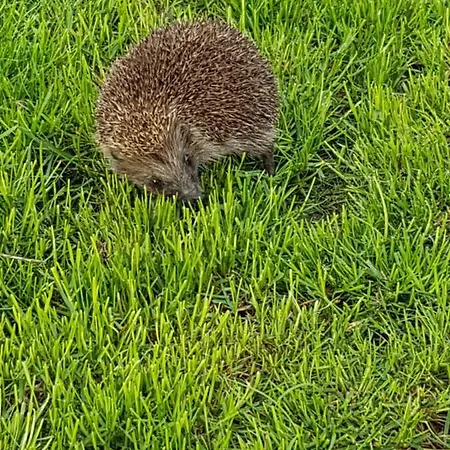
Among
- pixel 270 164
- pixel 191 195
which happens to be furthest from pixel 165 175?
pixel 270 164

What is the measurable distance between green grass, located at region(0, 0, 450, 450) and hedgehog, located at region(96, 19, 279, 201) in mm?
133

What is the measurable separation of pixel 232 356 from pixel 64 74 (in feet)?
5.94

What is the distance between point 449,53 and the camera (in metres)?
4.56

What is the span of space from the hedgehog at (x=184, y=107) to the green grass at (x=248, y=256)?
0.43 feet

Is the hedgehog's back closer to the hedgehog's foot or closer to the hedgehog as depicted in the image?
the hedgehog

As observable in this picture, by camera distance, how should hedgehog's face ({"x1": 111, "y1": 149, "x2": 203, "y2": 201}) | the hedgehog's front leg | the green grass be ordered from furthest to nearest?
the hedgehog's front leg, hedgehog's face ({"x1": 111, "y1": 149, "x2": 203, "y2": 201}), the green grass

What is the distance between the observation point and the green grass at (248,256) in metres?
3.07

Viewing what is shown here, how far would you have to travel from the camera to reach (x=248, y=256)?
3.62 metres

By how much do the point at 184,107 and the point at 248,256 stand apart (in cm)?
76

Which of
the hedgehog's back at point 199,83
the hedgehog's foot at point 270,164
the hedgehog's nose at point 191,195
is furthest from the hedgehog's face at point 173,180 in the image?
the hedgehog's foot at point 270,164

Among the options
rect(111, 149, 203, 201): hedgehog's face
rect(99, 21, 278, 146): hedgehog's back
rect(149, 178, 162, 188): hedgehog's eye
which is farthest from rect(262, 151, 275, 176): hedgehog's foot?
rect(149, 178, 162, 188): hedgehog's eye

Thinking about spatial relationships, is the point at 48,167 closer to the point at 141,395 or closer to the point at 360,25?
the point at 141,395

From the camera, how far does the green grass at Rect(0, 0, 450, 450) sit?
3074 mm

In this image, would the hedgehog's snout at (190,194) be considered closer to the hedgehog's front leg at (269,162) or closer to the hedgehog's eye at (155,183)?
the hedgehog's eye at (155,183)
